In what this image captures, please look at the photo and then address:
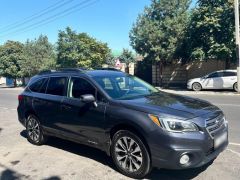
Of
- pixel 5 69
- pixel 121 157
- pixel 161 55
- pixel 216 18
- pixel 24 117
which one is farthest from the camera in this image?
pixel 5 69

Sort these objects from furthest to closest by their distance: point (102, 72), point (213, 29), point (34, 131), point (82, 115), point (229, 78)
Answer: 1. point (213, 29)
2. point (229, 78)
3. point (34, 131)
4. point (102, 72)
5. point (82, 115)

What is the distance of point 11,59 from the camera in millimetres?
46594

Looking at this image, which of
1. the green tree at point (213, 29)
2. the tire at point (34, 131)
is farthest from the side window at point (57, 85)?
the green tree at point (213, 29)

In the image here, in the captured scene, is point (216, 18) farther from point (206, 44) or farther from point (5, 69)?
point (5, 69)

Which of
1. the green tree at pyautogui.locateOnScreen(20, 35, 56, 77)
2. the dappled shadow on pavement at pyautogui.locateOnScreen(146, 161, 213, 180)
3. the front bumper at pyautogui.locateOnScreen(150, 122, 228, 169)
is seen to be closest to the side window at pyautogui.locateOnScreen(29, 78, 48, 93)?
the dappled shadow on pavement at pyautogui.locateOnScreen(146, 161, 213, 180)

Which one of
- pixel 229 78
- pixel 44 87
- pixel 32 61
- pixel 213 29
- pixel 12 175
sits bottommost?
pixel 12 175

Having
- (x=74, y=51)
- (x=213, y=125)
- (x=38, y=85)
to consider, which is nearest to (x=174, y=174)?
(x=213, y=125)

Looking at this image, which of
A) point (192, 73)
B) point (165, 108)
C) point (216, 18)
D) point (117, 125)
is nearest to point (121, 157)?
point (117, 125)

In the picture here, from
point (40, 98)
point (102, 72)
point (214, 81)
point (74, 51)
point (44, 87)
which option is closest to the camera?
point (102, 72)

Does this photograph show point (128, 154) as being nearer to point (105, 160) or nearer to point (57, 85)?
point (105, 160)

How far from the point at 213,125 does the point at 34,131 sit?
4255mm

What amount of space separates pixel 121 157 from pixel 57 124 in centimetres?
187

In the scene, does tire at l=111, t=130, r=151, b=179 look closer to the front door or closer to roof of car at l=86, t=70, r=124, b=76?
the front door

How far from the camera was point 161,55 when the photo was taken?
28250 millimetres
